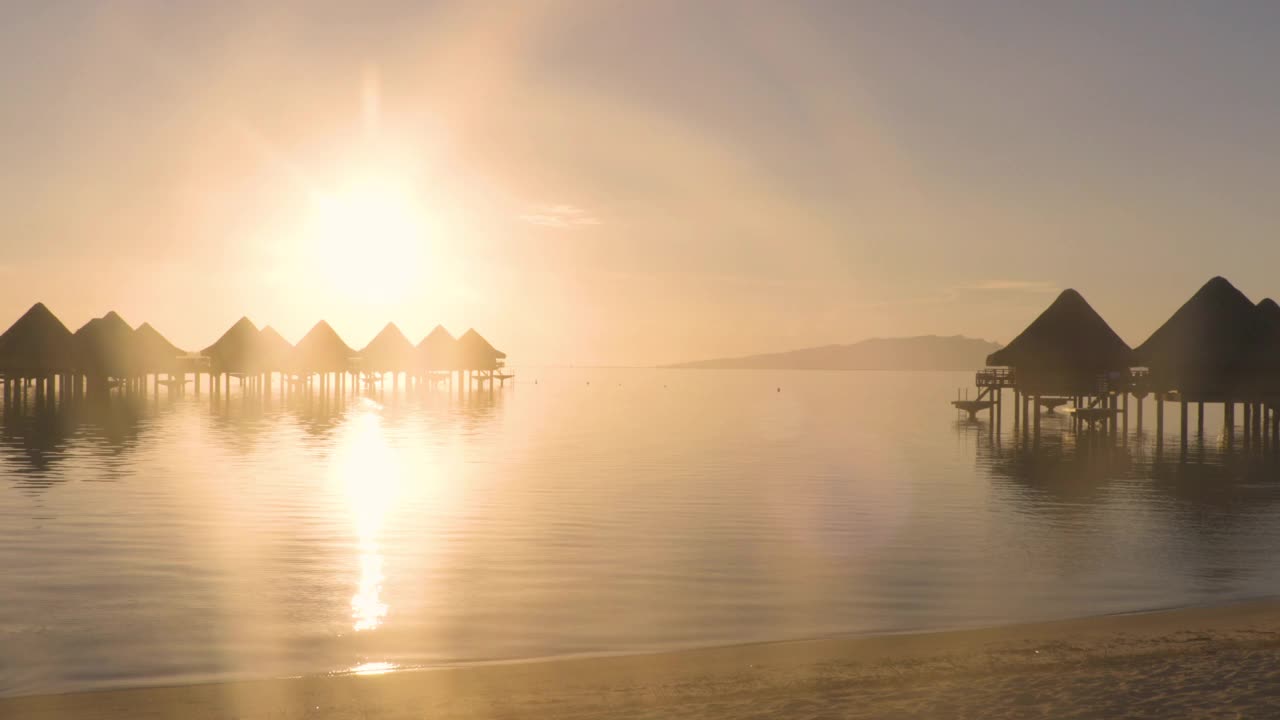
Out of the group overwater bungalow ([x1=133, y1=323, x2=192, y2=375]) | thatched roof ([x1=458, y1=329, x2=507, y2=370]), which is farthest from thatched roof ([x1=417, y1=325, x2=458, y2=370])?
overwater bungalow ([x1=133, y1=323, x2=192, y2=375])

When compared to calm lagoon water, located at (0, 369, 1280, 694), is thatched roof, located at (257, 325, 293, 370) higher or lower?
higher

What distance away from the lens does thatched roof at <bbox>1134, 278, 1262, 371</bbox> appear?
3438 centimetres

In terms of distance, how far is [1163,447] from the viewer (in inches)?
1375

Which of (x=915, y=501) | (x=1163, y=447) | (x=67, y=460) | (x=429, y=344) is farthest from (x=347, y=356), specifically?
(x=915, y=501)

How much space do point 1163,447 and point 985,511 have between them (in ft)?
65.3

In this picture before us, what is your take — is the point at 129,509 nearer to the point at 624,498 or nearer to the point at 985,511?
the point at 624,498

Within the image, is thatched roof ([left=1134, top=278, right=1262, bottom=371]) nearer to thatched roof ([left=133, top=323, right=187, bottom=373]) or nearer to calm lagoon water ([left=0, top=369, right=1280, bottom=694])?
calm lagoon water ([left=0, top=369, right=1280, bottom=694])

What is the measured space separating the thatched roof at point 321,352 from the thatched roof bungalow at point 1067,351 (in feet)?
153

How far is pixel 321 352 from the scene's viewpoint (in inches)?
2793

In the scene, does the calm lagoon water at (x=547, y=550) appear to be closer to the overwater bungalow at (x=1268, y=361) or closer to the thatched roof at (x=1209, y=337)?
the thatched roof at (x=1209, y=337)

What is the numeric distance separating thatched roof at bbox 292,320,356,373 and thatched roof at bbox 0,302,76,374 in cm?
1573

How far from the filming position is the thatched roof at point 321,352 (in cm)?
7044

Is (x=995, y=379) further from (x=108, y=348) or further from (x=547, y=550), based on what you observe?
(x=108, y=348)

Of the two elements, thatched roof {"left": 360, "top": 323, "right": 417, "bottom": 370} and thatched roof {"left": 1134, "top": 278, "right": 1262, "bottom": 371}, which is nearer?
thatched roof {"left": 1134, "top": 278, "right": 1262, "bottom": 371}
